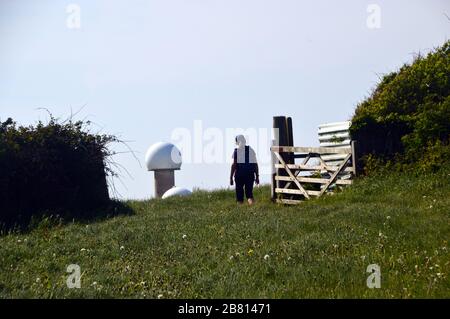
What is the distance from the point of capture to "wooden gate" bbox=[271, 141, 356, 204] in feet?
60.5

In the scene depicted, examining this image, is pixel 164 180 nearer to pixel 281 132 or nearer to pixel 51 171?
pixel 281 132

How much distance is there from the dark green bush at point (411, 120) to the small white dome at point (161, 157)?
13.0 meters

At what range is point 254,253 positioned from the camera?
10328 millimetres

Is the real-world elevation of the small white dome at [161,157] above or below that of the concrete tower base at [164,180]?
above

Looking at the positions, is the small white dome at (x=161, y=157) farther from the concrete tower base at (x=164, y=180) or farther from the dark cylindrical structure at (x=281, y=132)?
Result: the dark cylindrical structure at (x=281, y=132)

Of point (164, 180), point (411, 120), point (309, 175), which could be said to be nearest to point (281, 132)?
point (309, 175)

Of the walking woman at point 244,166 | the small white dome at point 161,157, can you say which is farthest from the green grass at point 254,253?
the small white dome at point 161,157

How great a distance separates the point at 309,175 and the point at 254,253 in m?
10.5

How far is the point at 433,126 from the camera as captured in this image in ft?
58.7

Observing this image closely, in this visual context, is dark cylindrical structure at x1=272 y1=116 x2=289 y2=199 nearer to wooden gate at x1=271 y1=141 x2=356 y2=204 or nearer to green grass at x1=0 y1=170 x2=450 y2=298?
wooden gate at x1=271 y1=141 x2=356 y2=204

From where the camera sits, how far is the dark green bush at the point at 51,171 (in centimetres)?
1797

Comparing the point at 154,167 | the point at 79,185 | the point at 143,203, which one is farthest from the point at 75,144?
the point at 154,167

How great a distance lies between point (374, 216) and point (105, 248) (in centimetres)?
488

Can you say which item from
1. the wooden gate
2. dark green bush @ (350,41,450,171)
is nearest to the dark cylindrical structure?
the wooden gate
